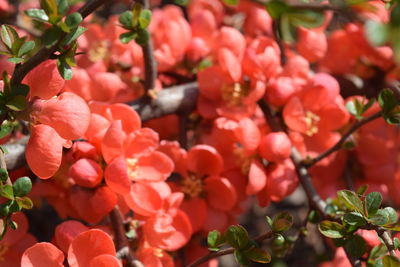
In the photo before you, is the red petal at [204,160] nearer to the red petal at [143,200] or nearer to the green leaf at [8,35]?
the red petal at [143,200]

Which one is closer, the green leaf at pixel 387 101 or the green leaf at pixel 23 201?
the green leaf at pixel 23 201

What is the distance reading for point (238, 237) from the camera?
76 centimetres

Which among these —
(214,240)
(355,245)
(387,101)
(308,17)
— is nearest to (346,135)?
(387,101)

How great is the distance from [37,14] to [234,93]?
18.2 inches

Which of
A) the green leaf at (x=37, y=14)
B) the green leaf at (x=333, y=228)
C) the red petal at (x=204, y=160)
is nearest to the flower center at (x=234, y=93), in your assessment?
the red petal at (x=204, y=160)

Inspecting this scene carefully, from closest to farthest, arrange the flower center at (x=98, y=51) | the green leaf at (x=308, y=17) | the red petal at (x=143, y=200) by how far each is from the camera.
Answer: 1. the green leaf at (x=308, y=17)
2. the red petal at (x=143, y=200)
3. the flower center at (x=98, y=51)

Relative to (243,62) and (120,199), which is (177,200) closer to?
(120,199)

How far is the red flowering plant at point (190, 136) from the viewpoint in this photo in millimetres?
741

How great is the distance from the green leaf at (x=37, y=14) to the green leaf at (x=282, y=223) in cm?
40

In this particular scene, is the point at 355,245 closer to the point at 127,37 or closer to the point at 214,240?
the point at 214,240

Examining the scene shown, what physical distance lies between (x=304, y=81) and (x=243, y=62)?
0.13m

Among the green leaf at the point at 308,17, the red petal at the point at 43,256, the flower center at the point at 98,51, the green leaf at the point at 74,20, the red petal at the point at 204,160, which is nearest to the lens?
the green leaf at the point at 308,17

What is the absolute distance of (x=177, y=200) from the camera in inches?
37.6

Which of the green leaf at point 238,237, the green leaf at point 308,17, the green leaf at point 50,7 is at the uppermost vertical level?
the green leaf at point 308,17
